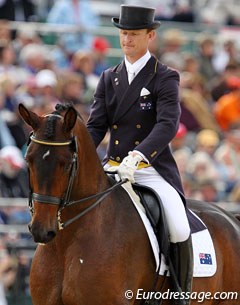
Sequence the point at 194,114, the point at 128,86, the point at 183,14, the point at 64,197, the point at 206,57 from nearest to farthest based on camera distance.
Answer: the point at 64,197, the point at 128,86, the point at 194,114, the point at 206,57, the point at 183,14

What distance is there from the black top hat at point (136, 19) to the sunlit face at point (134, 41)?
0.05 metres

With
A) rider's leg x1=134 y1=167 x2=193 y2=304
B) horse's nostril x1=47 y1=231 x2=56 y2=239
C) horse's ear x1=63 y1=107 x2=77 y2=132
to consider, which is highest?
horse's ear x1=63 y1=107 x2=77 y2=132

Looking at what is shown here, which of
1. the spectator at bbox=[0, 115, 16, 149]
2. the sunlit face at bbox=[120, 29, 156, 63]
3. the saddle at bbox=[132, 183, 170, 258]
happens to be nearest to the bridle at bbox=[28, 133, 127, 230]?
the saddle at bbox=[132, 183, 170, 258]

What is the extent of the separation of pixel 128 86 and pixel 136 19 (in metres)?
0.53

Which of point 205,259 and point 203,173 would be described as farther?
point 203,173

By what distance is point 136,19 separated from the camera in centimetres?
800

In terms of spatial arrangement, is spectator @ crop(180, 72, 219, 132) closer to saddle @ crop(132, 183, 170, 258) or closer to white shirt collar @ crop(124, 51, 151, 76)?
white shirt collar @ crop(124, 51, 151, 76)

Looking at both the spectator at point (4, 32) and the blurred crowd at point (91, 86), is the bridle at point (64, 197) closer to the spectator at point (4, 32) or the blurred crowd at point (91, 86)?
the blurred crowd at point (91, 86)

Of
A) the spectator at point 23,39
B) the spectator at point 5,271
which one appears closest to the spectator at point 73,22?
the spectator at point 23,39

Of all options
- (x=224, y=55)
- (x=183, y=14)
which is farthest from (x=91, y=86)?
(x=183, y=14)

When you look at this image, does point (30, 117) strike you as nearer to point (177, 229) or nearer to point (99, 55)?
point (177, 229)

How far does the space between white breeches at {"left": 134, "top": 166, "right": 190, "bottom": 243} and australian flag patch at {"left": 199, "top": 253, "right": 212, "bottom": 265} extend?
0.37 m

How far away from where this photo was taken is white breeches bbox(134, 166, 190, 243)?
7883 mm

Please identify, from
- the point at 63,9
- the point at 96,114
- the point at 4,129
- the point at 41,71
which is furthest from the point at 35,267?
the point at 63,9
